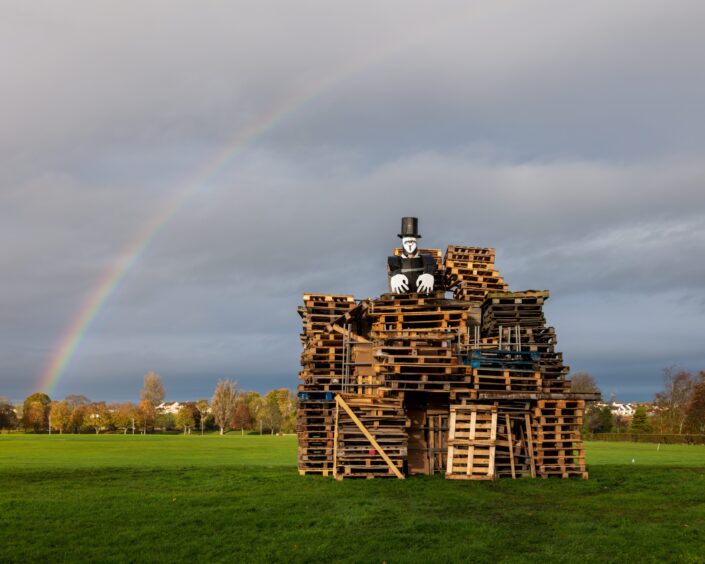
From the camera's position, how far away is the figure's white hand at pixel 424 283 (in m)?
33.8

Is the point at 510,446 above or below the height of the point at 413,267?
below

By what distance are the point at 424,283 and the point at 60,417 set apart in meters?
116

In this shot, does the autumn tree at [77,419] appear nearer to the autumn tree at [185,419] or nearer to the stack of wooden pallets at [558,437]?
the autumn tree at [185,419]

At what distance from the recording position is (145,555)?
43.6ft

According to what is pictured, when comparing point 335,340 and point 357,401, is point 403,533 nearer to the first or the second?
point 357,401

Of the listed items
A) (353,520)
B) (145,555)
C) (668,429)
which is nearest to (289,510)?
(353,520)

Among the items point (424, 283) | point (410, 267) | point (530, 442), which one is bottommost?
point (530, 442)

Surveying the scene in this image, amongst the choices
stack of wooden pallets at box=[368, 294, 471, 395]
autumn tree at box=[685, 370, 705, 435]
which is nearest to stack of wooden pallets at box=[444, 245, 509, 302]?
stack of wooden pallets at box=[368, 294, 471, 395]

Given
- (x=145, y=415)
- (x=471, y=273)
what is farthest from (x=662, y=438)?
(x=145, y=415)

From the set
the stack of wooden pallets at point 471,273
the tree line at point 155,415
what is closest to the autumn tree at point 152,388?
the tree line at point 155,415

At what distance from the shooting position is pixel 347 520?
1686 cm

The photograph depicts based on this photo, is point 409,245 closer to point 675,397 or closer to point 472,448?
point 472,448

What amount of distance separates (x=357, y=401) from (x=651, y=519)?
40.5 ft

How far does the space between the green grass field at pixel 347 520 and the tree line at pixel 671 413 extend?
2422 inches
